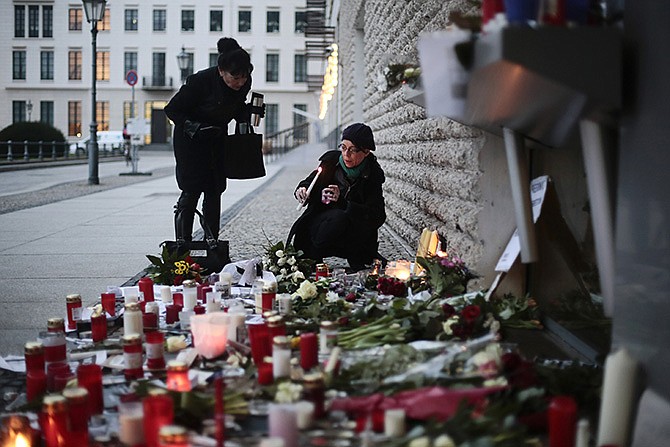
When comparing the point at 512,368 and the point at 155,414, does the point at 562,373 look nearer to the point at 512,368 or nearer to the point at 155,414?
the point at 512,368

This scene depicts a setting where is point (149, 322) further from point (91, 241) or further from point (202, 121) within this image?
point (91, 241)

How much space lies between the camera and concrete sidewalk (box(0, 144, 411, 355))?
5438 millimetres

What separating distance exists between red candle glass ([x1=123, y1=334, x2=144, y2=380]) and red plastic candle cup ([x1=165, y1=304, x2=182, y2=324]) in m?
1.11

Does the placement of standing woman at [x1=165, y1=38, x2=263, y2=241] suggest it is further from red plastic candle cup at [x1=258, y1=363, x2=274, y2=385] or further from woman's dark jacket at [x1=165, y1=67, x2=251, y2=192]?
red plastic candle cup at [x1=258, y1=363, x2=274, y2=385]

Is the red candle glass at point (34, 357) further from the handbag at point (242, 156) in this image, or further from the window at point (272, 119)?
the window at point (272, 119)

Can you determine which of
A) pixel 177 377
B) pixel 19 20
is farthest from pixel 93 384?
pixel 19 20

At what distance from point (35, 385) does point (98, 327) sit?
99 centimetres

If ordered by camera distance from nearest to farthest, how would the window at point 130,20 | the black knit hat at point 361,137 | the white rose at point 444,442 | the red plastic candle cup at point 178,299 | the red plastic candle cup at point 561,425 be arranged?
the white rose at point 444,442
the red plastic candle cup at point 561,425
the red plastic candle cup at point 178,299
the black knit hat at point 361,137
the window at point 130,20

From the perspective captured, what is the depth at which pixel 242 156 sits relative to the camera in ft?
21.5

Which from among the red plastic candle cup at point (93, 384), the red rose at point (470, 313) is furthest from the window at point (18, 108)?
the red plastic candle cup at point (93, 384)

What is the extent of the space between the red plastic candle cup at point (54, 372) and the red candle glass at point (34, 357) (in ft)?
0.14

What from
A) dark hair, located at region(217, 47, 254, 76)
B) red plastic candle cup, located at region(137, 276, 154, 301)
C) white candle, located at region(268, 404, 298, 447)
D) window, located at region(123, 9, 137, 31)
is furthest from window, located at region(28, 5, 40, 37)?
white candle, located at region(268, 404, 298, 447)

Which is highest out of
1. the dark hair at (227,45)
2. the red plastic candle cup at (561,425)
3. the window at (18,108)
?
the window at (18,108)

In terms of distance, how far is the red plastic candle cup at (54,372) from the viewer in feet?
10.9
